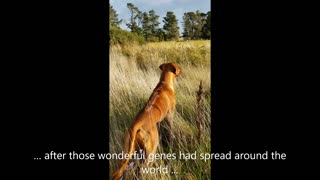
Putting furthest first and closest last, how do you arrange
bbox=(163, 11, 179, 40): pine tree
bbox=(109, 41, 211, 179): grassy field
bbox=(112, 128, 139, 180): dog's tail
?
bbox=(163, 11, 179, 40): pine tree
bbox=(109, 41, 211, 179): grassy field
bbox=(112, 128, 139, 180): dog's tail

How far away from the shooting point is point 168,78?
4824 mm

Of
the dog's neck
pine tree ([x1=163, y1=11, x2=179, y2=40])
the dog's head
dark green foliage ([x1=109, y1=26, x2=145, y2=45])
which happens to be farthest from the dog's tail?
pine tree ([x1=163, y1=11, x2=179, y2=40])

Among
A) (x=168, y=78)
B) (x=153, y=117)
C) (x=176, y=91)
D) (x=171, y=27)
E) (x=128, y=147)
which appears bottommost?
(x=128, y=147)

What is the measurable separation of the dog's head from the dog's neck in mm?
34

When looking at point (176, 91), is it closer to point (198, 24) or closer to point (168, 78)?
point (168, 78)

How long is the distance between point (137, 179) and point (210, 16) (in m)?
1.66

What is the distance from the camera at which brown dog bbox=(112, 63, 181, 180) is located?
15.0ft

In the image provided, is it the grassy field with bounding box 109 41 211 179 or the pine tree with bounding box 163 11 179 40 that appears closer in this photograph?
the grassy field with bounding box 109 41 211 179

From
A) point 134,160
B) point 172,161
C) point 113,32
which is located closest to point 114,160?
point 134,160

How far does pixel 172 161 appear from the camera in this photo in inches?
185

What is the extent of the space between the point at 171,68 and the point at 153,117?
0.52 meters

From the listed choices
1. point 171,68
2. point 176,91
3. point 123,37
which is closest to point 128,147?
point 176,91

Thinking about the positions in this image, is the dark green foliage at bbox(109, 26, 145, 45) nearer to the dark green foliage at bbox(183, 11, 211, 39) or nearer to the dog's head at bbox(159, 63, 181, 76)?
the dog's head at bbox(159, 63, 181, 76)

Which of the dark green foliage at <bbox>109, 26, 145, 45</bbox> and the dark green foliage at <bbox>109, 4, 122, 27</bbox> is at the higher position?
the dark green foliage at <bbox>109, 4, 122, 27</bbox>
